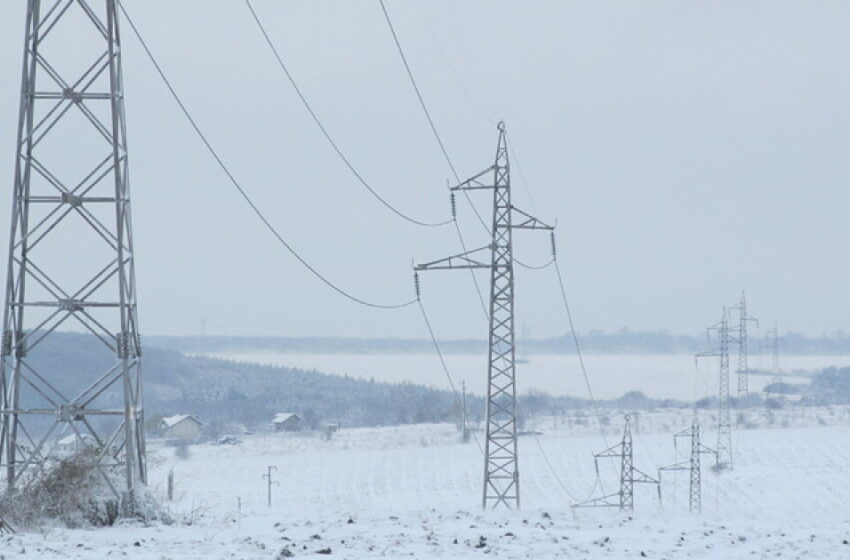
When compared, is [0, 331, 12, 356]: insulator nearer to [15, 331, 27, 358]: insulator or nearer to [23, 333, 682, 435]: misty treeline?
[15, 331, 27, 358]: insulator

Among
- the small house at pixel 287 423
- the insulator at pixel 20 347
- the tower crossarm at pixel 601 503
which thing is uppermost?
the insulator at pixel 20 347

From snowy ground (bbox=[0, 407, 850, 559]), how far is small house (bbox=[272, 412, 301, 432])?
6.98 meters

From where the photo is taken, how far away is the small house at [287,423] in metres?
129

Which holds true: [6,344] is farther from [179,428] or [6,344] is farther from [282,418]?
[282,418]

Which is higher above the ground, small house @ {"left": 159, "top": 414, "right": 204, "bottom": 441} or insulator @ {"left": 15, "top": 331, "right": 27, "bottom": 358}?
insulator @ {"left": 15, "top": 331, "right": 27, "bottom": 358}

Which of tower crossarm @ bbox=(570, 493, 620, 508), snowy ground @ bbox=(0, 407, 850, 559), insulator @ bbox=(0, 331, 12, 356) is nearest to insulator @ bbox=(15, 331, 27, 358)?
insulator @ bbox=(0, 331, 12, 356)

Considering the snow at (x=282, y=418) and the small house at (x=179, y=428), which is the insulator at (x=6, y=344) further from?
the snow at (x=282, y=418)

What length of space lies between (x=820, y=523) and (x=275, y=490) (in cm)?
5694

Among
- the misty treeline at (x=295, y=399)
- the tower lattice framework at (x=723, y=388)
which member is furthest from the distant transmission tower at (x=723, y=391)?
the misty treeline at (x=295, y=399)

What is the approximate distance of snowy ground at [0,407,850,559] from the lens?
567 inches

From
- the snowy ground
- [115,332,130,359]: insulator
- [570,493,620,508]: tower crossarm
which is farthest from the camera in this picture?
[570,493,620,508]: tower crossarm

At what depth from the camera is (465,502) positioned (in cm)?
6066

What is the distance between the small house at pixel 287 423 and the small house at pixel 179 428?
13.4 m

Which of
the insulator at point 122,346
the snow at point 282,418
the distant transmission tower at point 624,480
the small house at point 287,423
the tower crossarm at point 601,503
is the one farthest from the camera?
the snow at point 282,418
